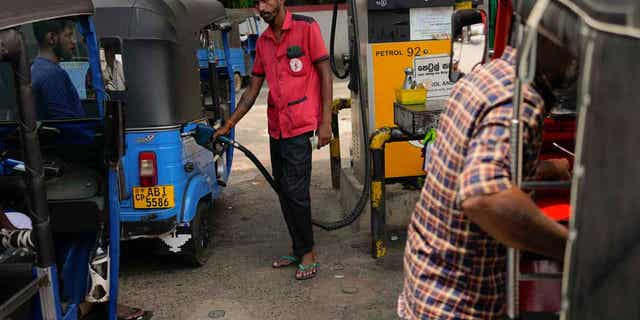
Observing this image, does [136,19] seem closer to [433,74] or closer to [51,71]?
[51,71]

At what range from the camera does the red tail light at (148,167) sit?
4141 mm

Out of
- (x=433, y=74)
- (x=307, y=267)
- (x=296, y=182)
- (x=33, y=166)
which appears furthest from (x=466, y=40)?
(x=33, y=166)

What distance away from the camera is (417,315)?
5.93 ft

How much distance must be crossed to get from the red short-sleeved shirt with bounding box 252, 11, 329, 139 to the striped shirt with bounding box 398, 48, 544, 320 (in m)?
2.45

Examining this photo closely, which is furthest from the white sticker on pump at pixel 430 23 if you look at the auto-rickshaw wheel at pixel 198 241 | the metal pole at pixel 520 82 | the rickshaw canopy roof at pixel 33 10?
the metal pole at pixel 520 82

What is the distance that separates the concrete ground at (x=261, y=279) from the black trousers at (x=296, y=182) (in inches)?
13.0

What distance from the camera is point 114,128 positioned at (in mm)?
3305

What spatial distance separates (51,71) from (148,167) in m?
0.90

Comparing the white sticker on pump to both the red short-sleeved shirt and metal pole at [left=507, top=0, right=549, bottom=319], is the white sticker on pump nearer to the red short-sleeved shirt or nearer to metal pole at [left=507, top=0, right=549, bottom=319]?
the red short-sleeved shirt

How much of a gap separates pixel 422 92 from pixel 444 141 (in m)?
2.81

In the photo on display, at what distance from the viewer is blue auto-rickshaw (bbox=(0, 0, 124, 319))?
276 cm

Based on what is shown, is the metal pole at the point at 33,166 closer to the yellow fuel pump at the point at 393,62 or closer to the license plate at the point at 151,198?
the license plate at the point at 151,198

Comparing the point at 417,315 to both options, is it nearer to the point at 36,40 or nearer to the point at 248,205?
the point at 36,40

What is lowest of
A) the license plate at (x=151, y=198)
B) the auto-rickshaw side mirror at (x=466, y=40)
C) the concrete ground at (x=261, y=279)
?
the concrete ground at (x=261, y=279)
